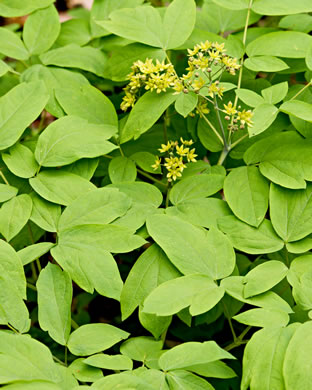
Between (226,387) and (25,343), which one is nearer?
(25,343)

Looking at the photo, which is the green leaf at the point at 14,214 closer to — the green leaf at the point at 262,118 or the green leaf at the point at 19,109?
the green leaf at the point at 19,109

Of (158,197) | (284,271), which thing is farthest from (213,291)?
(158,197)

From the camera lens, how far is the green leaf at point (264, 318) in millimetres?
1376

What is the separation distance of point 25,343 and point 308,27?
1749mm

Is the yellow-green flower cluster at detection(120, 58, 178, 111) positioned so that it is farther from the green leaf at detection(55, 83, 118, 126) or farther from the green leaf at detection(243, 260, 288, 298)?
the green leaf at detection(243, 260, 288, 298)

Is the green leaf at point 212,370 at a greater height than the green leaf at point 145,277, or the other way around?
the green leaf at point 145,277

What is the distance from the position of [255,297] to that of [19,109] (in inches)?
43.3

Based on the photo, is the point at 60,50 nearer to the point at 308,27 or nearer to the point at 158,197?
the point at 158,197

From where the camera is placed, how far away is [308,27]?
216 cm

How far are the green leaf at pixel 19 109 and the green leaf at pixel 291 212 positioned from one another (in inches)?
36.2

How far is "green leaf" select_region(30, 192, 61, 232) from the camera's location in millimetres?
1660

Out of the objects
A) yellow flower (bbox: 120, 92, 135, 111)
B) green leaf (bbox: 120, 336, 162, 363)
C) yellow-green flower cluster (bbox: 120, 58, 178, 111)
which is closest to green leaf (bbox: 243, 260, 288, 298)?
green leaf (bbox: 120, 336, 162, 363)

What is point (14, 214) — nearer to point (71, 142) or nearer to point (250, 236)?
point (71, 142)

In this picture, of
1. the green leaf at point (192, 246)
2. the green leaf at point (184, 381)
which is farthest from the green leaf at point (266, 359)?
the green leaf at point (192, 246)
